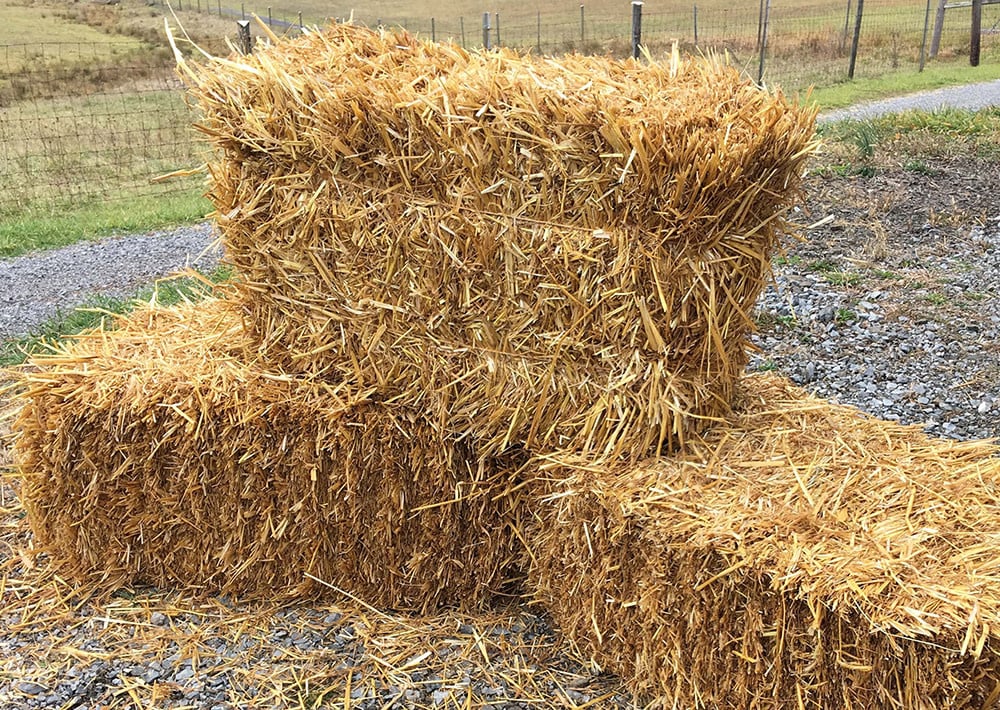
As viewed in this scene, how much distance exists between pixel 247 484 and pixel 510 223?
4.92 ft

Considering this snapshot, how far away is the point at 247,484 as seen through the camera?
3.71 meters

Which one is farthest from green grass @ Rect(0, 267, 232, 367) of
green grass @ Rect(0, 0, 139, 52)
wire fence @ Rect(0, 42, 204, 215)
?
green grass @ Rect(0, 0, 139, 52)

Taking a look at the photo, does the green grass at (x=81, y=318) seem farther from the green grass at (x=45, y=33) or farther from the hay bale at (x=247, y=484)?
the green grass at (x=45, y=33)

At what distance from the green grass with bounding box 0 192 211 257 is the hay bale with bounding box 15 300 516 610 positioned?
5.79 meters

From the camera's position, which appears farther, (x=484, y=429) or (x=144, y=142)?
(x=144, y=142)

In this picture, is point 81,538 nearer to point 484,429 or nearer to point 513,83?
point 484,429

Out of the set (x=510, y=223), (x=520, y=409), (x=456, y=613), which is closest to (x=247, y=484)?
(x=456, y=613)

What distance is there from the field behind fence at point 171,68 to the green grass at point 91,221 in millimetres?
324

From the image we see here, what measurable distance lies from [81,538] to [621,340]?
2.46 metres

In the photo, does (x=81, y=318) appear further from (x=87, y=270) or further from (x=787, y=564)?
(x=787, y=564)

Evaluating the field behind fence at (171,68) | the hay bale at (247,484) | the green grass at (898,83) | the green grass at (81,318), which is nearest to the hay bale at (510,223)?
the hay bale at (247,484)

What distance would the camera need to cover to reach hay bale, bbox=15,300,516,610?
3590 millimetres

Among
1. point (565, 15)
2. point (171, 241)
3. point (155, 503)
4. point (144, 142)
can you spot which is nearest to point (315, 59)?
point (155, 503)

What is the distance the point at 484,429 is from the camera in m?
3.49
